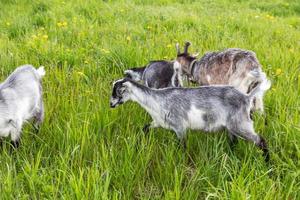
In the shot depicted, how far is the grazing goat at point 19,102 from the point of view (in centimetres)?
368

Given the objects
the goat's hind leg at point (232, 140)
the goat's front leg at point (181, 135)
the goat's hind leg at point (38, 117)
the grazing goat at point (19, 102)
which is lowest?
the goat's hind leg at point (232, 140)

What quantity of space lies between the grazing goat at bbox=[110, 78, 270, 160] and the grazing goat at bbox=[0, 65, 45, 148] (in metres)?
0.82

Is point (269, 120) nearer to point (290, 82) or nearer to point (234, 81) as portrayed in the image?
point (234, 81)

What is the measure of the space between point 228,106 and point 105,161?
4.14 ft

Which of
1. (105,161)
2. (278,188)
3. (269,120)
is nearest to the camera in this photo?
(278,188)

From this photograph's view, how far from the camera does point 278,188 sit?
3180mm

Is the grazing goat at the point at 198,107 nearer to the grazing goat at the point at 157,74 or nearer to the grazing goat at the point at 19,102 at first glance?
the grazing goat at the point at 19,102

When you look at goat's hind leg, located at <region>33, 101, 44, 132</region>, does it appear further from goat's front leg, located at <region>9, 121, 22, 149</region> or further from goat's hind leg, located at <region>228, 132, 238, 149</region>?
goat's hind leg, located at <region>228, 132, 238, 149</region>

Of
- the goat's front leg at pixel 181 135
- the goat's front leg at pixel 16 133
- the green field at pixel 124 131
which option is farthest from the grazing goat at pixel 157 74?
the goat's front leg at pixel 16 133

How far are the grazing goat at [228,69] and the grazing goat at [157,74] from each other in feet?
0.51

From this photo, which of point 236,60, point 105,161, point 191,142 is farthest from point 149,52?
point 105,161

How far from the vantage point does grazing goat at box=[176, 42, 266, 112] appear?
172 inches

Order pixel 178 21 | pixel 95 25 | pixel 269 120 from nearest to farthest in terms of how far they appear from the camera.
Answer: pixel 269 120 < pixel 95 25 < pixel 178 21

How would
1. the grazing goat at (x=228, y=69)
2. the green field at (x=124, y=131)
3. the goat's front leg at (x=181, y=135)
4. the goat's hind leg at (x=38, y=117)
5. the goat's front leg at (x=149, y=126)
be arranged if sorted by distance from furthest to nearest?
the grazing goat at (x=228, y=69) → the goat's hind leg at (x=38, y=117) → the goat's front leg at (x=149, y=126) → the goat's front leg at (x=181, y=135) → the green field at (x=124, y=131)
